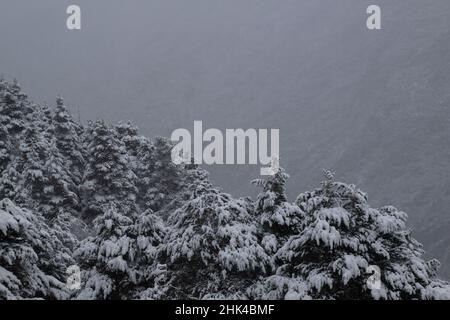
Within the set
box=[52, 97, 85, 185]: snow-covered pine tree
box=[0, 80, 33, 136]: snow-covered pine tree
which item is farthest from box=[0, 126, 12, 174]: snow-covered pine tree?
box=[52, 97, 85, 185]: snow-covered pine tree

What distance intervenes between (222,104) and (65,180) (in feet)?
460

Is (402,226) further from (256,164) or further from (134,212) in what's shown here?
(256,164)

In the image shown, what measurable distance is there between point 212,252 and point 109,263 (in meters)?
2.41

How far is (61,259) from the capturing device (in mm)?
14617

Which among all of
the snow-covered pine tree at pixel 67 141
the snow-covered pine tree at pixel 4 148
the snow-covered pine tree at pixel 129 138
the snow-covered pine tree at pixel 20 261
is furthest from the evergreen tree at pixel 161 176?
the snow-covered pine tree at pixel 20 261

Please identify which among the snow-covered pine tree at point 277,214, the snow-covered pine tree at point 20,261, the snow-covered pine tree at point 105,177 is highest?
the snow-covered pine tree at point 105,177

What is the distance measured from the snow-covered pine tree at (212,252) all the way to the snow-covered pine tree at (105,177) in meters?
17.4

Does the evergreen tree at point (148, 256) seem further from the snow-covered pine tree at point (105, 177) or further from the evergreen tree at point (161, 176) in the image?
the evergreen tree at point (161, 176)

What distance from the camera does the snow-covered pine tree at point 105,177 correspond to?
98.6 ft

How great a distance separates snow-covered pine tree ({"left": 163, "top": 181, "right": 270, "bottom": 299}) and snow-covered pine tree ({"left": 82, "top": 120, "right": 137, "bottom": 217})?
1743 cm

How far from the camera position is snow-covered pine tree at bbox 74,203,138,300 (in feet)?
41.3

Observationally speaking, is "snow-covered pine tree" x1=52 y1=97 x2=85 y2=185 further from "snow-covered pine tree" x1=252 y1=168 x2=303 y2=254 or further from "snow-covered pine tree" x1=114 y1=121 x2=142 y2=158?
"snow-covered pine tree" x1=252 y1=168 x2=303 y2=254

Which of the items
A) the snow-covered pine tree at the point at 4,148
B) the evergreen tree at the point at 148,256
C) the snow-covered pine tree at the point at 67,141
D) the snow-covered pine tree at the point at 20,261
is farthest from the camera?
the snow-covered pine tree at the point at 67,141

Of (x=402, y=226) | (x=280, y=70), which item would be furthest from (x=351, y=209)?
(x=280, y=70)
